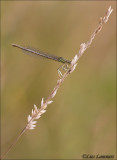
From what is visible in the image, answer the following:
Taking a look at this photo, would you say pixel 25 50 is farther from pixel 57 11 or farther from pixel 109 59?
pixel 57 11

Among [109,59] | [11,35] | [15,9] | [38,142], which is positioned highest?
[15,9]

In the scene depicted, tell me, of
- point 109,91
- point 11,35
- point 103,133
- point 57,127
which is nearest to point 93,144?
point 103,133

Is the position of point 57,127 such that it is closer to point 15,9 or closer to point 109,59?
point 109,59

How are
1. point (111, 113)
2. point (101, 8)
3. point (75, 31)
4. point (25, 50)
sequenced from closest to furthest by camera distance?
1. point (25, 50)
2. point (111, 113)
3. point (75, 31)
4. point (101, 8)

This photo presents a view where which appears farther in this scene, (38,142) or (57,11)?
(57,11)

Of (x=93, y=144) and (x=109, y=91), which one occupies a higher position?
(x=109, y=91)

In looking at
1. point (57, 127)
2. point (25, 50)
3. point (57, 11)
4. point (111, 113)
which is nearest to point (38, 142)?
point (57, 127)

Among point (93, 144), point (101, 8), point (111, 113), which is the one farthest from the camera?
point (101, 8)
